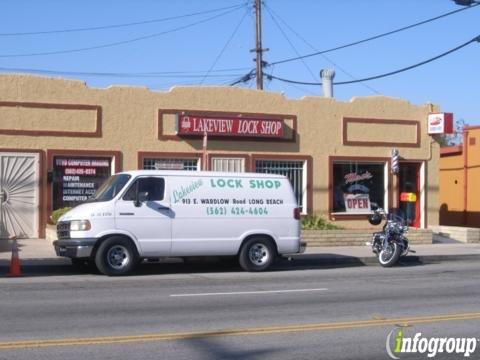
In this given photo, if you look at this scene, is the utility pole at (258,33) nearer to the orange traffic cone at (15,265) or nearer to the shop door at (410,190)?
the shop door at (410,190)

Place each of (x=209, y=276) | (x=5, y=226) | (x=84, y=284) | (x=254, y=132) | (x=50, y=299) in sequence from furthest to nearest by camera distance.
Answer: (x=254, y=132)
(x=5, y=226)
(x=209, y=276)
(x=84, y=284)
(x=50, y=299)

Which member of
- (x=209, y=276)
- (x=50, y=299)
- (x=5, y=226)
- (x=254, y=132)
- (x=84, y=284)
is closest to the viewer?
(x=50, y=299)

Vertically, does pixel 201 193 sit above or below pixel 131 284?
above

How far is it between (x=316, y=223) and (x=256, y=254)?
7.59 meters

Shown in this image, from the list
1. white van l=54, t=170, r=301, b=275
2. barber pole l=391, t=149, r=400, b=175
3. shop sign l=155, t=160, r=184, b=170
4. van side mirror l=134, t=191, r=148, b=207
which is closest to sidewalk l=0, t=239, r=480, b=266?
white van l=54, t=170, r=301, b=275

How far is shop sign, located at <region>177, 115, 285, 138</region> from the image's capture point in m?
23.8

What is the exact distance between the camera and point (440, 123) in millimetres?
26797

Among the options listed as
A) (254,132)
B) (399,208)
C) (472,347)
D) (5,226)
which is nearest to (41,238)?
(5,226)

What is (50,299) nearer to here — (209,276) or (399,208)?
(209,276)

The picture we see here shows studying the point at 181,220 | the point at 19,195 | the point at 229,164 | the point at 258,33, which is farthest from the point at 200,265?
the point at 258,33

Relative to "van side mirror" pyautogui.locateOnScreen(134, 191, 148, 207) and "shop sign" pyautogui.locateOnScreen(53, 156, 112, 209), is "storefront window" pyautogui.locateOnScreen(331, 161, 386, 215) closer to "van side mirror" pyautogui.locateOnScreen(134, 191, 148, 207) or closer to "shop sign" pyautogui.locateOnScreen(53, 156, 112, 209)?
"shop sign" pyautogui.locateOnScreen(53, 156, 112, 209)

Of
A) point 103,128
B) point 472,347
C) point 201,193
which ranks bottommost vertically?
point 472,347

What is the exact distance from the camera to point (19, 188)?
73.0 ft

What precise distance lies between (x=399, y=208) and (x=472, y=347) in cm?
1832
